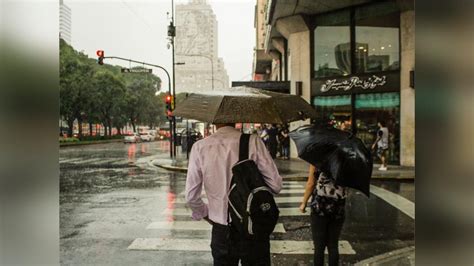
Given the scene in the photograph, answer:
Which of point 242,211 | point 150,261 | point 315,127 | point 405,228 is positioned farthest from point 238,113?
point 405,228

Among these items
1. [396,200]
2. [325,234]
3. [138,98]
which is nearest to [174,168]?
[396,200]

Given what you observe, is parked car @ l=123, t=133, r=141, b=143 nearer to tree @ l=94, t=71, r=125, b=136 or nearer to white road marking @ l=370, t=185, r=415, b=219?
tree @ l=94, t=71, r=125, b=136

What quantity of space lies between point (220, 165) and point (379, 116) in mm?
16711

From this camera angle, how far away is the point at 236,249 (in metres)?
3.15

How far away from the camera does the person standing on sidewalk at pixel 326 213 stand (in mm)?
4117

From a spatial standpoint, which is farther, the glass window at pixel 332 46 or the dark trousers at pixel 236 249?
the glass window at pixel 332 46

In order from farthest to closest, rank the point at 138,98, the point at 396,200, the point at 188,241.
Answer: the point at 138,98 → the point at 396,200 → the point at 188,241

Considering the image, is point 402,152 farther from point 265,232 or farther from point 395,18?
point 265,232

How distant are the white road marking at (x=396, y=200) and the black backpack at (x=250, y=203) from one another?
6.13 meters

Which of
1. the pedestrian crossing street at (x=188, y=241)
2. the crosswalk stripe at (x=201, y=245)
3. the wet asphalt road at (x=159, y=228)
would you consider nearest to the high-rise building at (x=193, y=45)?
the wet asphalt road at (x=159, y=228)

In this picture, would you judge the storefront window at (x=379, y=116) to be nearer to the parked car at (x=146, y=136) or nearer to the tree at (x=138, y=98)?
the parked car at (x=146, y=136)

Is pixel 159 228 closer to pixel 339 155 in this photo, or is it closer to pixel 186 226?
pixel 186 226

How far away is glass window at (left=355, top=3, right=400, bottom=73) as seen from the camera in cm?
1789

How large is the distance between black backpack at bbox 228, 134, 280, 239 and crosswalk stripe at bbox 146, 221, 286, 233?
4291 millimetres
